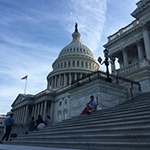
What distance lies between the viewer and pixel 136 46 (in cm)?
2523

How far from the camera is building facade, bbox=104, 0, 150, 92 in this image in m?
18.4

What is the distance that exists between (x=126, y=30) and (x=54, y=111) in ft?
118

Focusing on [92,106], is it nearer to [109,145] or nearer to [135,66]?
[109,145]

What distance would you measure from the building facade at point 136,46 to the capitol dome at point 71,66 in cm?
4378

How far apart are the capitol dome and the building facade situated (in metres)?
43.8

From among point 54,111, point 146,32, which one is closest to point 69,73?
point 54,111

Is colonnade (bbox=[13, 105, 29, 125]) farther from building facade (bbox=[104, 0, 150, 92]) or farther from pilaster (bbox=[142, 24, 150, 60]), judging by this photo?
pilaster (bbox=[142, 24, 150, 60])

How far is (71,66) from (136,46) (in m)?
53.8

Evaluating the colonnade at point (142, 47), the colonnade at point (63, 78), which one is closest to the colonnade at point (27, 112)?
the colonnade at point (63, 78)

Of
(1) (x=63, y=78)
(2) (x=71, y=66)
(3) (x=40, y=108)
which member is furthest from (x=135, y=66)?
(2) (x=71, y=66)

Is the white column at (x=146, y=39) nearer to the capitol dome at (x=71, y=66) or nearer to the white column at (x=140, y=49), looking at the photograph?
the white column at (x=140, y=49)

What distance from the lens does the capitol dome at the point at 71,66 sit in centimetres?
7412

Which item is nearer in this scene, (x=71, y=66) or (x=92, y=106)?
(x=92, y=106)

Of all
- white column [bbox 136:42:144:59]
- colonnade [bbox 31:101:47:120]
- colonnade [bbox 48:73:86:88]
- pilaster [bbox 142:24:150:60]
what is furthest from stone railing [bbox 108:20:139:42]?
colonnade [bbox 48:73:86:88]
